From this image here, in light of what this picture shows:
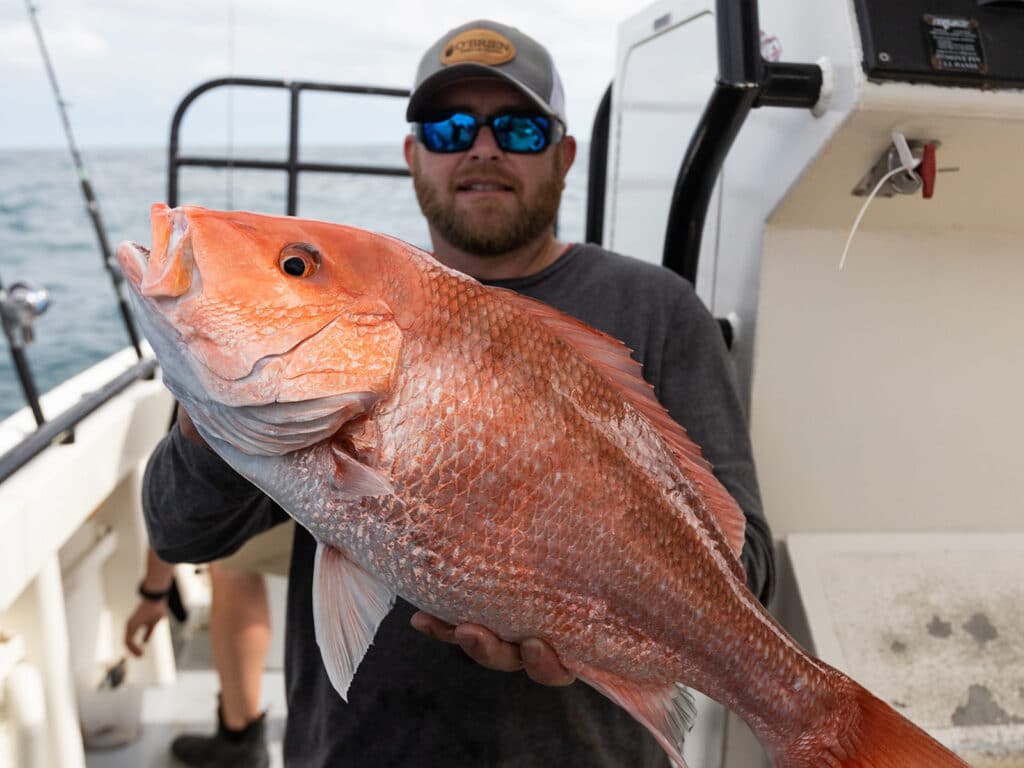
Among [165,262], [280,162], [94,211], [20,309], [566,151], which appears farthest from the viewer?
[280,162]

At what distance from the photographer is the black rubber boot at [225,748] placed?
2.95m

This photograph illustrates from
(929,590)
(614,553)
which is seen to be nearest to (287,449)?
(614,553)

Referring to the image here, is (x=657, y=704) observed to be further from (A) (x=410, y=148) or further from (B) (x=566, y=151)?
(A) (x=410, y=148)

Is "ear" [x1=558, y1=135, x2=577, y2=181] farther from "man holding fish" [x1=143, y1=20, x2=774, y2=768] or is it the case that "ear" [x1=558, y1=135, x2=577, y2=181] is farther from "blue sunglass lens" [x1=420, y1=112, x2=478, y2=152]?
"blue sunglass lens" [x1=420, y1=112, x2=478, y2=152]

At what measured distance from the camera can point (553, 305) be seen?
1.73 m

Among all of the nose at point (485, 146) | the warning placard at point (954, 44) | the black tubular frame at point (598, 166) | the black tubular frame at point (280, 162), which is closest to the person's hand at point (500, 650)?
the nose at point (485, 146)

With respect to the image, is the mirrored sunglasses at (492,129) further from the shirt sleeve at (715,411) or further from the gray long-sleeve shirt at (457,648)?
the shirt sleeve at (715,411)

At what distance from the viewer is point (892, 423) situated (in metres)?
2.12

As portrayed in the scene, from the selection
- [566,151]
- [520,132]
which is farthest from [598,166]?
[520,132]

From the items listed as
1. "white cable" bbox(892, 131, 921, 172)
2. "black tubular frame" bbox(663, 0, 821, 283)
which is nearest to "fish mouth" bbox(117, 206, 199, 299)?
"black tubular frame" bbox(663, 0, 821, 283)

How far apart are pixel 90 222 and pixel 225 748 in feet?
22.0

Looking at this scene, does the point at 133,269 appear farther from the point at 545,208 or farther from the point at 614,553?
the point at 545,208

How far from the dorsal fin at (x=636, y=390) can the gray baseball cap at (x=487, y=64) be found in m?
0.75

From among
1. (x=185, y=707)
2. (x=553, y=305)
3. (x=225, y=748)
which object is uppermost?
(x=553, y=305)
